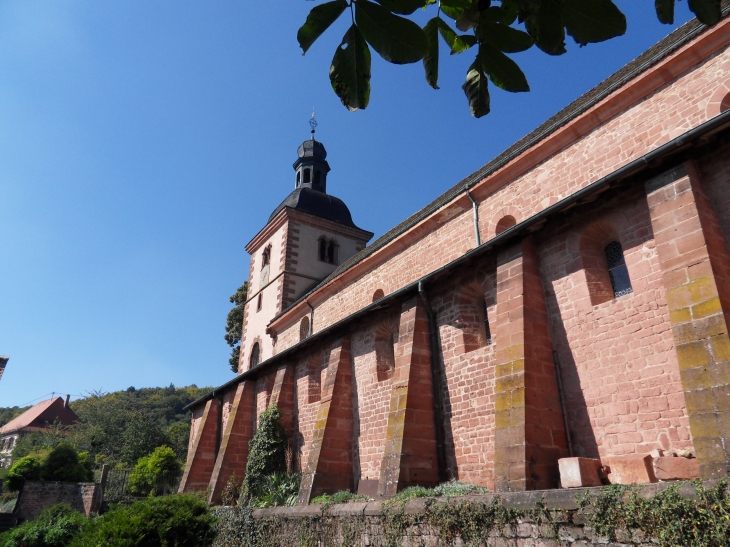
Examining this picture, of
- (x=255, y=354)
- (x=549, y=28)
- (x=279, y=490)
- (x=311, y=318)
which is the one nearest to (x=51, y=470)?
(x=255, y=354)

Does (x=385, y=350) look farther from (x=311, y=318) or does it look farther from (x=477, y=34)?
(x=477, y=34)

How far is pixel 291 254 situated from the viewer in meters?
27.9

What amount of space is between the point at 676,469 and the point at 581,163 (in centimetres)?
725

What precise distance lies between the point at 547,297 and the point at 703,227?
9.29 ft

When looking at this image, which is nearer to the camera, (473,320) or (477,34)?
(477,34)

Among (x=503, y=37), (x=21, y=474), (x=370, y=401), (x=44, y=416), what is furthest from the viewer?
(x=44, y=416)

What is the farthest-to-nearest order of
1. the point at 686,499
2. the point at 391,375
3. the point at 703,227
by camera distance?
the point at 391,375 < the point at 703,227 < the point at 686,499

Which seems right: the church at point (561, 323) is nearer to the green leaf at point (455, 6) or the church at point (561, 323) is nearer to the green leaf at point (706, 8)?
the green leaf at point (706, 8)

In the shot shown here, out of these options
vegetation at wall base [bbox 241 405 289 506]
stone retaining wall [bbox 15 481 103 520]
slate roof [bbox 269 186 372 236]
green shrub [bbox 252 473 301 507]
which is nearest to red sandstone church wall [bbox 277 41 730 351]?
vegetation at wall base [bbox 241 405 289 506]

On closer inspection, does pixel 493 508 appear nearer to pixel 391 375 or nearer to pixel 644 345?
pixel 644 345

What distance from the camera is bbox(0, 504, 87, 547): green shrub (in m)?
13.1

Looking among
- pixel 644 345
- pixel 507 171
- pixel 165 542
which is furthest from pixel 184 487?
pixel 644 345

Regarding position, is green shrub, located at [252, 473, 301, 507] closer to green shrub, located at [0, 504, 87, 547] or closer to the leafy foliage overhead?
green shrub, located at [0, 504, 87, 547]

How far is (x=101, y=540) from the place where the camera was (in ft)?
24.1
